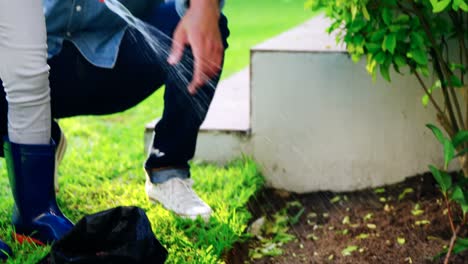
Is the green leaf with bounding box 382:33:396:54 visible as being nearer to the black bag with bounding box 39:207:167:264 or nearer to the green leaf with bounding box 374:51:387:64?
the green leaf with bounding box 374:51:387:64

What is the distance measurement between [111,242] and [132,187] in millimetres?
1105

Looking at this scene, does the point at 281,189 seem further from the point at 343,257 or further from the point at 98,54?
the point at 98,54

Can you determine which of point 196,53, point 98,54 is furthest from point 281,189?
point 196,53

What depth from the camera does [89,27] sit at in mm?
3143

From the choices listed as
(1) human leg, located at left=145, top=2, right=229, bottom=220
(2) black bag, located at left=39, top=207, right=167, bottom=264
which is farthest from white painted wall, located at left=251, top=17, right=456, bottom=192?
(2) black bag, located at left=39, top=207, right=167, bottom=264

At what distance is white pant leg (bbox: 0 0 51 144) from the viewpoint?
8.31ft

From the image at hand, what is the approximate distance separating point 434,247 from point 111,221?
123 cm

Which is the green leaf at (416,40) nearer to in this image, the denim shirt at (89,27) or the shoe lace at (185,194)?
the denim shirt at (89,27)

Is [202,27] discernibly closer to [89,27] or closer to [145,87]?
[89,27]

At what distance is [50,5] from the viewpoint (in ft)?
9.97

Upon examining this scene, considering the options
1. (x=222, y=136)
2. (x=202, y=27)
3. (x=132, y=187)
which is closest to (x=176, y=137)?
(x=132, y=187)

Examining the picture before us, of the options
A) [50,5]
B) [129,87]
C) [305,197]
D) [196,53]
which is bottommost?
[305,197]

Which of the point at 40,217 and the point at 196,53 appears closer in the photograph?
the point at 196,53

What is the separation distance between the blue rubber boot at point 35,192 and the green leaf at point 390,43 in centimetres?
114
